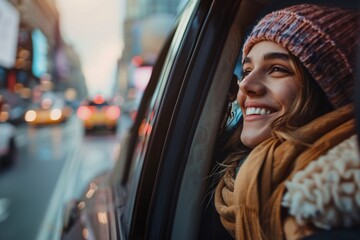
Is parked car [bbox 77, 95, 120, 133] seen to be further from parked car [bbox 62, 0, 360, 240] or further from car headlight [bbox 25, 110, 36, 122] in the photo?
parked car [bbox 62, 0, 360, 240]

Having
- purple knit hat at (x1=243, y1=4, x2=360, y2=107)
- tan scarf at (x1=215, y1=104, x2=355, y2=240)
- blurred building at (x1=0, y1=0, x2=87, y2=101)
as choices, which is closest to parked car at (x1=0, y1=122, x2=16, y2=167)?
blurred building at (x1=0, y1=0, x2=87, y2=101)

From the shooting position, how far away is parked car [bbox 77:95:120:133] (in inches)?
806

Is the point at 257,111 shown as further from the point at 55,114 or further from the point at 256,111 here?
the point at 55,114

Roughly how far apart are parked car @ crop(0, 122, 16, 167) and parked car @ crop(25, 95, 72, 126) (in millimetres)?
16195

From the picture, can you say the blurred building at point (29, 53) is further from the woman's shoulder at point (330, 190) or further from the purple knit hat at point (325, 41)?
the woman's shoulder at point (330, 190)

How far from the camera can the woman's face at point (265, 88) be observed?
1.05 m

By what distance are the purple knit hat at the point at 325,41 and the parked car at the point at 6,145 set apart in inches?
364

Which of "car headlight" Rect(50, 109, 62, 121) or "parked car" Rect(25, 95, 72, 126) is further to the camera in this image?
"car headlight" Rect(50, 109, 62, 121)

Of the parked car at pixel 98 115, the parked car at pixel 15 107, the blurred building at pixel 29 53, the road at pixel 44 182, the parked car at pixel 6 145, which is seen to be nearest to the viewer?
the road at pixel 44 182

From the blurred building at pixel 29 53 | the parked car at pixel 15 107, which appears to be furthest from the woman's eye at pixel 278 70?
the parked car at pixel 15 107

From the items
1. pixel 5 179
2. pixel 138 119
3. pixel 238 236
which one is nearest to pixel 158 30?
pixel 5 179

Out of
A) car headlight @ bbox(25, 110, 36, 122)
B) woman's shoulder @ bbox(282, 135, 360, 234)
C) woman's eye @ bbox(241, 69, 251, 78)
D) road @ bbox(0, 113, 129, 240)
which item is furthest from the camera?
car headlight @ bbox(25, 110, 36, 122)

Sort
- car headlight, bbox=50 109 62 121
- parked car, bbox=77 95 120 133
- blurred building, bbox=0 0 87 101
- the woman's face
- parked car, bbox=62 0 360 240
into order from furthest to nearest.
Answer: car headlight, bbox=50 109 62 121, parked car, bbox=77 95 120 133, blurred building, bbox=0 0 87 101, parked car, bbox=62 0 360 240, the woman's face

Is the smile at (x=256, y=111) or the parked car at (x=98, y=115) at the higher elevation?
the smile at (x=256, y=111)
